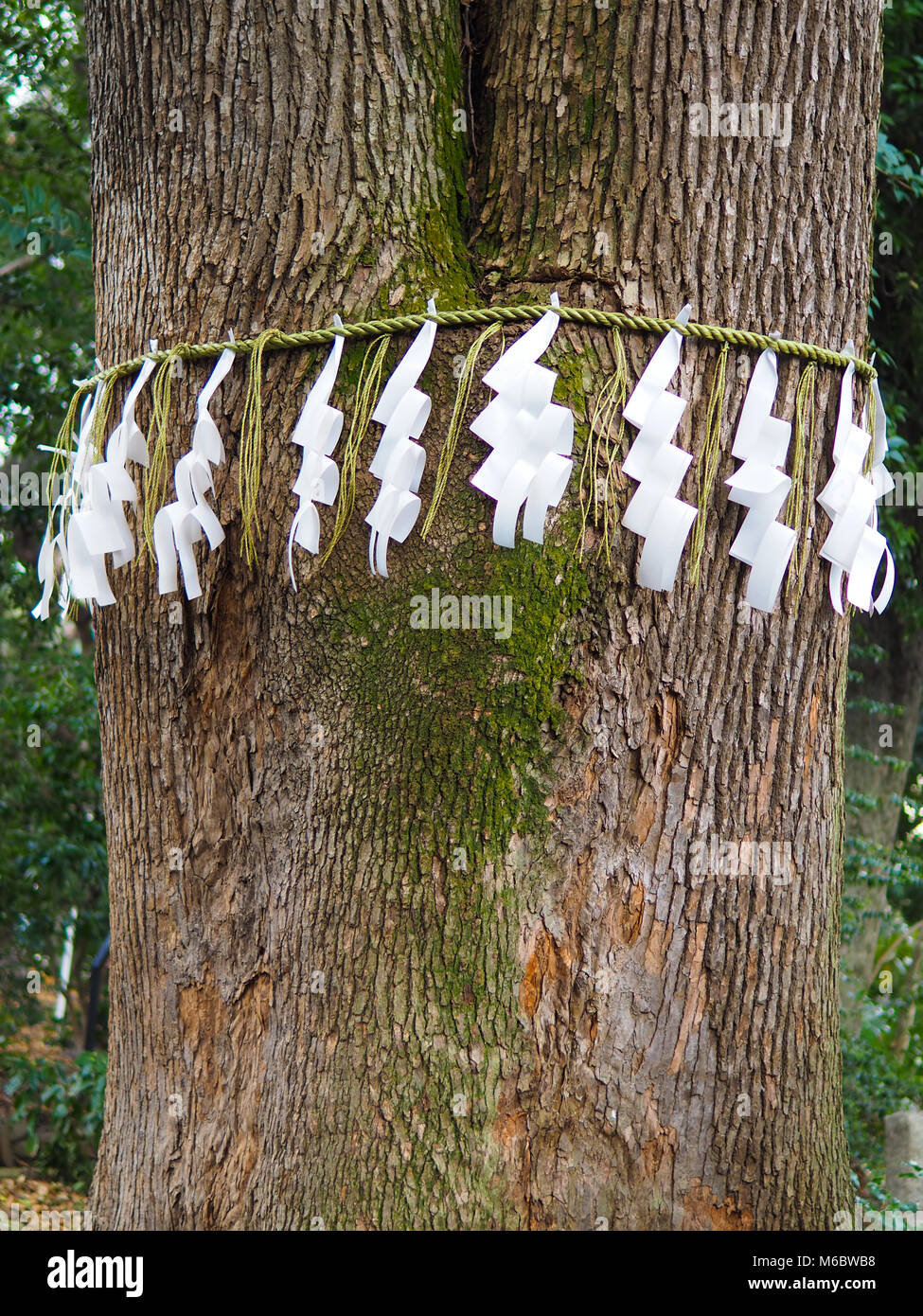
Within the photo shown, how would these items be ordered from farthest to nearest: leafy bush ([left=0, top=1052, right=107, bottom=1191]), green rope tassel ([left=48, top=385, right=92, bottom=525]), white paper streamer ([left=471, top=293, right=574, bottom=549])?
leafy bush ([left=0, top=1052, right=107, bottom=1191]), green rope tassel ([left=48, top=385, right=92, bottom=525]), white paper streamer ([left=471, top=293, right=574, bottom=549])

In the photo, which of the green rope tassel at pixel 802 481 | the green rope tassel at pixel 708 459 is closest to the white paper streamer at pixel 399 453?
the green rope tassel at pixel 708 459

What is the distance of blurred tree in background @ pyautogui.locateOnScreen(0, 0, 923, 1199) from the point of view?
4488mm

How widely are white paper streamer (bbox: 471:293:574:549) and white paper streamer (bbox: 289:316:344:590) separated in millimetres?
232

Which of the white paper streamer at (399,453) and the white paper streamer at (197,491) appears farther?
the white paper streamer at (197,491)

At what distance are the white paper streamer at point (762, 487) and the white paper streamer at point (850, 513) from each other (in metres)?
0.10

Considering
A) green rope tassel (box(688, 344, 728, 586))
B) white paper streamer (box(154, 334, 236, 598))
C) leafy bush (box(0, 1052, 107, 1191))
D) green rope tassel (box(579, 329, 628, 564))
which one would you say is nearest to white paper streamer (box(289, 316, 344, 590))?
white paper streamer (box(154, 334, 236, 598))

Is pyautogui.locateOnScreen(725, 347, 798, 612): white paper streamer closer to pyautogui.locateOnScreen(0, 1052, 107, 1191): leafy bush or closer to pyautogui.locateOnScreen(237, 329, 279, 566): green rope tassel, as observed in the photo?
pyautogui.locateOnScreen(237, 329, 279, 566): green rope tassel

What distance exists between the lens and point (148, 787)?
1.83 metres

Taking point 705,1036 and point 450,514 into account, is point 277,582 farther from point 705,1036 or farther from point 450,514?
point 705,1036

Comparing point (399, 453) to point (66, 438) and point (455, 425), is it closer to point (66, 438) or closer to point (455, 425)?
point (455, 425)

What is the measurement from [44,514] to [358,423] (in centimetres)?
362

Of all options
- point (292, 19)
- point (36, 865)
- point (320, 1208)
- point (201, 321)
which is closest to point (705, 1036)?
point (320, 1208)

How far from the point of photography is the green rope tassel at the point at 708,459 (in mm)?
1654

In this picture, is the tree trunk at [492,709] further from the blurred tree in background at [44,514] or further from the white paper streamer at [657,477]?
the blurred tree in background at [44,514]
